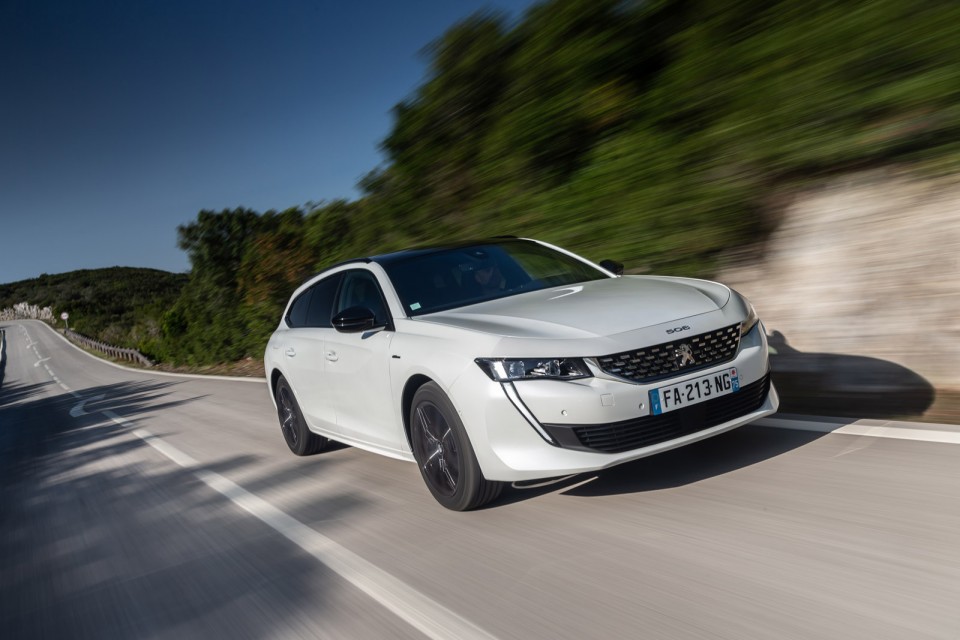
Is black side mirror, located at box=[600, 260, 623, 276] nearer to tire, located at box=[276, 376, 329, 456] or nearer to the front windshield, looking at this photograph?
the front windshield

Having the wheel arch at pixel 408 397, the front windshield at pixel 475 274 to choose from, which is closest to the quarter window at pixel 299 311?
the front windshield at pixel 475 274

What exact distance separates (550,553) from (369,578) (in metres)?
0.81

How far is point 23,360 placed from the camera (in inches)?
2559

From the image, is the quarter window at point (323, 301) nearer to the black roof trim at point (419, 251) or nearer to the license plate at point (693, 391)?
the black roof trim at point (419, 251)

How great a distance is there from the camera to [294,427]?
289 inches

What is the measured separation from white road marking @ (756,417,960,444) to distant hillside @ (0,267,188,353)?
5307cm

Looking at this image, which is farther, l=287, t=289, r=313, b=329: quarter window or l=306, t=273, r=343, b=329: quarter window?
l=287, t=289, r=313, b=329: quarter window

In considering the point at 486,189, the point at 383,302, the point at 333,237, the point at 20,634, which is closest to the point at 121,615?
the point at 20,634

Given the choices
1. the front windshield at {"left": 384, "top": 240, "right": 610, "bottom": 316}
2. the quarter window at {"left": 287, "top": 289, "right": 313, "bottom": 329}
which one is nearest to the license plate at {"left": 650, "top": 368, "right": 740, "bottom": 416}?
the front windshield at {"left": 384, "top": 240, "right": 610, "bottom": 316}

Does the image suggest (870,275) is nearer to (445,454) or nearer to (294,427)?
(445,454)

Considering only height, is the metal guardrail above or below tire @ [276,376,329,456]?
below

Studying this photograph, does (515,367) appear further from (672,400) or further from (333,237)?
(333,237)

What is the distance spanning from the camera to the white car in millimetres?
4098

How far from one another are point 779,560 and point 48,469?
832 centimetres
